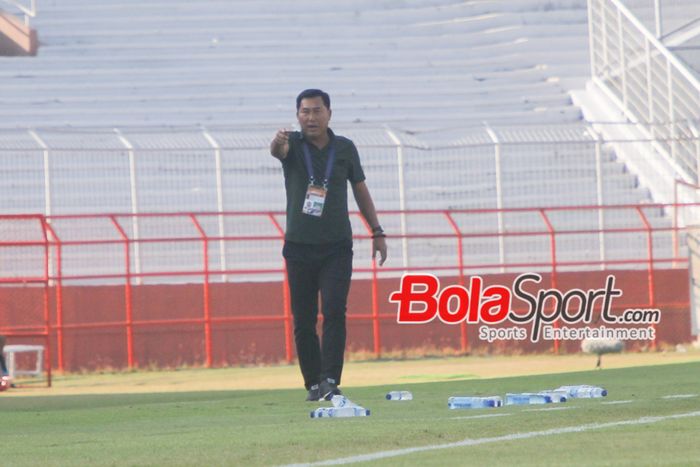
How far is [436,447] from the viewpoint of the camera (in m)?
6.70

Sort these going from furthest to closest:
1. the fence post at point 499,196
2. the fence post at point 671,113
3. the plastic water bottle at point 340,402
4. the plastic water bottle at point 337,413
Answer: the fence post at point 671,113, the fence post at point 499,196, the plastic water bottle at point 340,402, the plastic water bottle at point 337,413

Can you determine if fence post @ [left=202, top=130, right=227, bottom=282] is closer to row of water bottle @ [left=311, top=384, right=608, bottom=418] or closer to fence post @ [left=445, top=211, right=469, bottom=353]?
fence post @ [left=445, top=211, right=469, bottom=353]

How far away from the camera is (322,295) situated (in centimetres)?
1019

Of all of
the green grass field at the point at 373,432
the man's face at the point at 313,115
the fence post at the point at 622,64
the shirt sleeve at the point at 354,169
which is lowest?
the green grass field at the point at 373,432

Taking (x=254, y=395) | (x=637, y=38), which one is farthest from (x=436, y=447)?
(x=637, y=38)

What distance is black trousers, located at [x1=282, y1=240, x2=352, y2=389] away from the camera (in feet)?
33.2

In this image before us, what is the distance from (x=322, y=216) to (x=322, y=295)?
1.49ft

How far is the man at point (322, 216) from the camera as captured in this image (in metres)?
10.1

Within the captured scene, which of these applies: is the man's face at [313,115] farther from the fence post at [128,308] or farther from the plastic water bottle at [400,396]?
the fence post at [128,308]

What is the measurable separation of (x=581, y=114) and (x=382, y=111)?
2942mm

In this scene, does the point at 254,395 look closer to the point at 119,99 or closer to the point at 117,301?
the point at 117,301

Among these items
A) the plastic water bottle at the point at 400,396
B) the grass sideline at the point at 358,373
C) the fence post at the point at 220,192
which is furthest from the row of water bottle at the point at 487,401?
the fence post at the point at 220,192

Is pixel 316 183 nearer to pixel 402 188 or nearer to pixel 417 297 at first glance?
pixel 417 297

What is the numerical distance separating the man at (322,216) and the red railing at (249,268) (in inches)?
363
